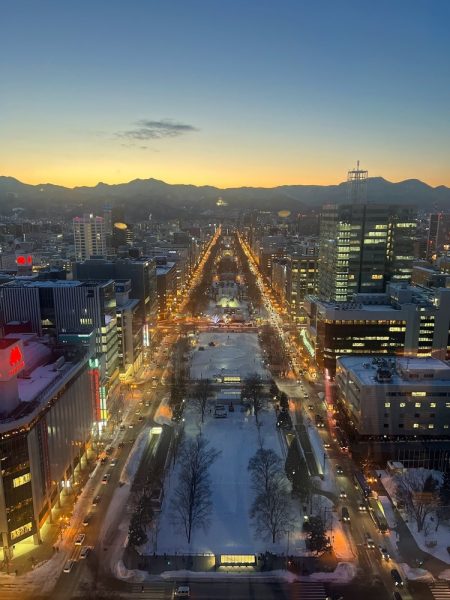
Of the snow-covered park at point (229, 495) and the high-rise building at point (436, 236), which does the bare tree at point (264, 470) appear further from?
the high-rise building at point (436, 236)

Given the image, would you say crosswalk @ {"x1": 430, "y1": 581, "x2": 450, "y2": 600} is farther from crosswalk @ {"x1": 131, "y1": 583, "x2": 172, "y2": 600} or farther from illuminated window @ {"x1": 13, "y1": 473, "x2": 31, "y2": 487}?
illuminated window @ {"x1": 13, "y1": 473, "x2": 31, "y2": 487}

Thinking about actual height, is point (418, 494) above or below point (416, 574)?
above

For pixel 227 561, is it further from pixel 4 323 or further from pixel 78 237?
pixel 78 237

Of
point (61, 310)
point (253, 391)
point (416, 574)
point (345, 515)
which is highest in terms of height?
point (61, 310)

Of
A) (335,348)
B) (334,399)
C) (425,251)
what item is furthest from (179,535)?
(425,251)

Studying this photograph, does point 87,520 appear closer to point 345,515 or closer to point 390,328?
point 345,515

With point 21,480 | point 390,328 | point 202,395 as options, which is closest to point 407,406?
point 390,328
